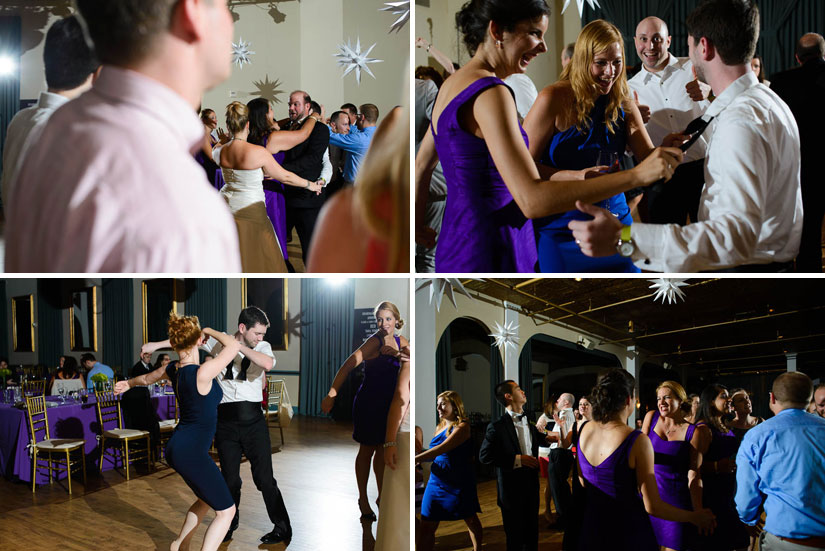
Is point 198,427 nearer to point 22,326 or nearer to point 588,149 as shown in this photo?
point 22,326

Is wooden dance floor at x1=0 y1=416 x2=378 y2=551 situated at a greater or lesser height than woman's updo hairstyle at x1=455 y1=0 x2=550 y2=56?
lesser

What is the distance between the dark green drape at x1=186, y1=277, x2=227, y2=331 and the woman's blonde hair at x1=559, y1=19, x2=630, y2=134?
1355 mm

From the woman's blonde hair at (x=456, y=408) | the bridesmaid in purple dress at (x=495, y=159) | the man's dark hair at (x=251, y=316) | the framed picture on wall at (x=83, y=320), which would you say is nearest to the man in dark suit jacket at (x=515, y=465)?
Result: the woman's blonde hair at (x=456, y=408)

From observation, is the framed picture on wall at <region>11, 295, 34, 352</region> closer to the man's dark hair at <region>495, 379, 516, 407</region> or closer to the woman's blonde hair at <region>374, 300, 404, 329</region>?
the woman's blonde hair at <region>374, 300, 404, 329</region>

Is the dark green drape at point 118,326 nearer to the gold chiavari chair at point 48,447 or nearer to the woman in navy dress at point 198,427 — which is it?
the woman in navy dress at point 198,427

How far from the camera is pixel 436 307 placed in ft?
7.68

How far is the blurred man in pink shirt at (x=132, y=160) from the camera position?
2.10m

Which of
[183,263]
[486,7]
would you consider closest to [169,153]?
[183,263]

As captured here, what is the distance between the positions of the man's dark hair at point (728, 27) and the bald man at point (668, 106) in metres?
0.10

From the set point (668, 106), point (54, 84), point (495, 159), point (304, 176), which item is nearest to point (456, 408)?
point (495, 159)

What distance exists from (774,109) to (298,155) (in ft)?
5.23

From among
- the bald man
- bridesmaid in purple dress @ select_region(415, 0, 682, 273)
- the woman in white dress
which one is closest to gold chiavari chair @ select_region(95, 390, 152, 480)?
the woman in white dress

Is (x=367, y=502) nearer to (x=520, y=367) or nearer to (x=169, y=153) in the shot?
(x=520, y=367)

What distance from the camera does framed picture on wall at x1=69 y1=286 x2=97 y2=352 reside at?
7.63 feet
